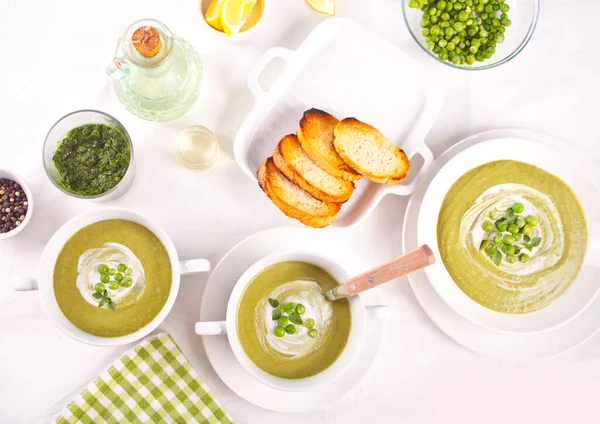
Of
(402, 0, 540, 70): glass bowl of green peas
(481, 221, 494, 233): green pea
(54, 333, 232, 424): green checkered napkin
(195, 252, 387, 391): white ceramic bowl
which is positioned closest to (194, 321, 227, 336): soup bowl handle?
(195, 252, 387, 391): white ceramic bowl

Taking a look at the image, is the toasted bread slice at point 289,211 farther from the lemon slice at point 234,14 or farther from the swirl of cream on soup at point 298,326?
the lemon slice at point 234,14

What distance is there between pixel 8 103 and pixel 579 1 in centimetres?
254

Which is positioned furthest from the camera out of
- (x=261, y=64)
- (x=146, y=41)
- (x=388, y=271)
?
(x=261, y=64)

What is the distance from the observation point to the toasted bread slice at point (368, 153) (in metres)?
2.30

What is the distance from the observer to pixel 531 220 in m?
2.39

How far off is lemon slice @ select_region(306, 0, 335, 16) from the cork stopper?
679 millimetres

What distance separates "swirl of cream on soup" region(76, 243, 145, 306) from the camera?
2199mm

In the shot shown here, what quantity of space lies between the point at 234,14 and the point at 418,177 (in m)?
1.00

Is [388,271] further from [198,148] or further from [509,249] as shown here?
[198,148]

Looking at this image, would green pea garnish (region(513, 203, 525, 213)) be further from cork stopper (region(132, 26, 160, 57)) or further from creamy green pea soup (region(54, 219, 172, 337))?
cork stopper (region(132, 26, 160, 57))

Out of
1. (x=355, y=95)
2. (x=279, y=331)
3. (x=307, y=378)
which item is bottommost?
(x=307, y=378)

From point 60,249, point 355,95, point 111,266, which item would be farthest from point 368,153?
point 60,249

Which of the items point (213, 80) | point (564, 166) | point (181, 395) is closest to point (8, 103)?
point (213, 80)

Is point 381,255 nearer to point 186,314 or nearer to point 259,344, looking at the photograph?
point 259,344
